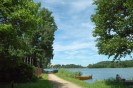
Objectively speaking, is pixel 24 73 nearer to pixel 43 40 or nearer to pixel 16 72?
pixel 16 72

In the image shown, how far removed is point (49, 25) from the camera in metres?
84.1

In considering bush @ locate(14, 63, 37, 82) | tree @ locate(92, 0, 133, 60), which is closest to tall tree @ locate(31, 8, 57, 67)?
bush @ locate(14, 63, 37, 82)

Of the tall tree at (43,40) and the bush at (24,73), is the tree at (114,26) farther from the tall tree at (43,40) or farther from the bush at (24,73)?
the tall tree at (43,40)

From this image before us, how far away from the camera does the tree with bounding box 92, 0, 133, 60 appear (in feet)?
94.1

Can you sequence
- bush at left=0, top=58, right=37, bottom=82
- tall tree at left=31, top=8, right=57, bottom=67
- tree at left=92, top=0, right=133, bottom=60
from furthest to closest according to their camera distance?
1. tall tree at left=31, top=8, right=57, bottom=67
2. bush at left=0, top=58, right=37, bottom=82
3. tree at left=92, top=0, right=133, bottom=60

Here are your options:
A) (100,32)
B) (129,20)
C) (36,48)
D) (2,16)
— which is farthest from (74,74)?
(2,16)

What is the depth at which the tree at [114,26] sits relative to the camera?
1129 inches

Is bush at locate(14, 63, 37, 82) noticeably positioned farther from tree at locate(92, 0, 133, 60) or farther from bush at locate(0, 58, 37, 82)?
tree at locate(92, 0, 133, 60)

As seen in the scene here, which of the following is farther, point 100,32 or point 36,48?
point 36,48

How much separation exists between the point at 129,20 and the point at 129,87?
663 cm

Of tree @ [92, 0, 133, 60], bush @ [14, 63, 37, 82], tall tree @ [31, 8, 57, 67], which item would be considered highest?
tall tree @ [31, 8, 57, 67]

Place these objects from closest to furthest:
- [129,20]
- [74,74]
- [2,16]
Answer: [2,16] → [129,20] → [74,74]

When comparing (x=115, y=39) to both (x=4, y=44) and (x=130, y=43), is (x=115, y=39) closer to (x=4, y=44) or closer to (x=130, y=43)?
(x=130, y=43)

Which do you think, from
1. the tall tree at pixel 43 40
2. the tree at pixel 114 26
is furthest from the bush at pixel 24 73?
the tall tree at pixel 43 40
